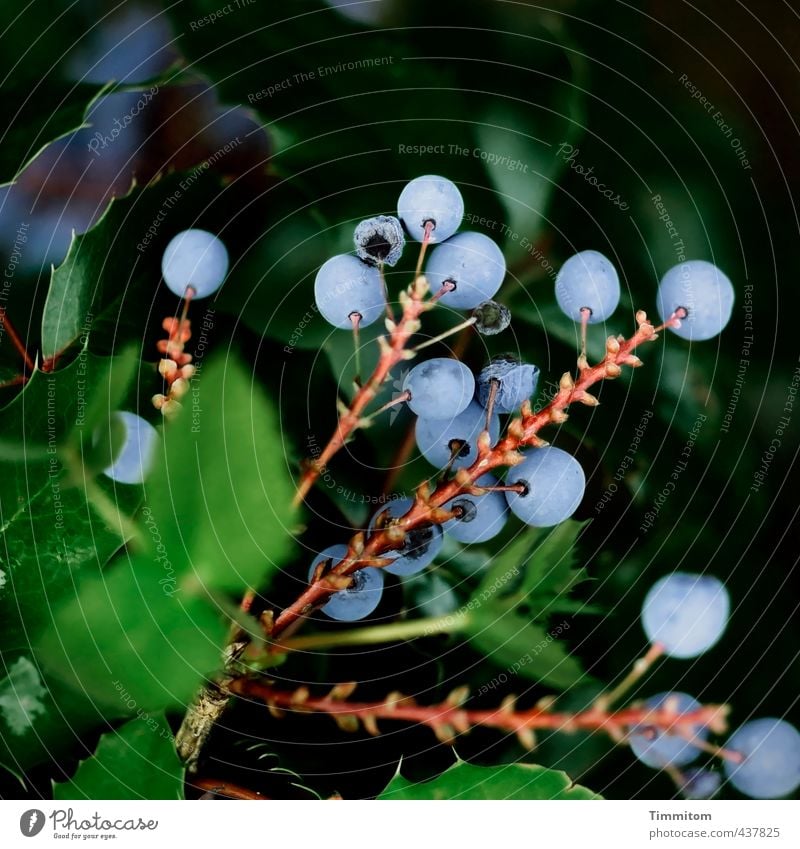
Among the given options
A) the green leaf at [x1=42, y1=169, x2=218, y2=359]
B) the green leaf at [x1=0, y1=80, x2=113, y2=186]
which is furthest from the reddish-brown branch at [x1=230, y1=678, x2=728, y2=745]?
the green leaf at [x1=0, y1=80, x2=113, y2=186]

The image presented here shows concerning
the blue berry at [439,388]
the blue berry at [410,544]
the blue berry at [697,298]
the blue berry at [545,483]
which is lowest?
the blue berry at [410,544]

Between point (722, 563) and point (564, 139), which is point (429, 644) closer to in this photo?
point (722, 563)

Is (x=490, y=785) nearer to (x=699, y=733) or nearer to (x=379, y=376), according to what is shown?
(x=699, y=733)

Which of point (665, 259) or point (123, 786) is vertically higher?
point (665, 259)

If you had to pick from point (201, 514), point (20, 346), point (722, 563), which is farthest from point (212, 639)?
point (722, 563)

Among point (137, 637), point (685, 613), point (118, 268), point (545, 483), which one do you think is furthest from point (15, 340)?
point (685, 613)

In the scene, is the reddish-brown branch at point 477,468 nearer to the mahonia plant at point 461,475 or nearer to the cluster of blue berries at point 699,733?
the mahonia plant at point 461,475

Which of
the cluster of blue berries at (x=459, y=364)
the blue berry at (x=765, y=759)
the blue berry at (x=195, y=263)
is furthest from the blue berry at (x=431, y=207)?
the blue berry at (x=765, y=759)
